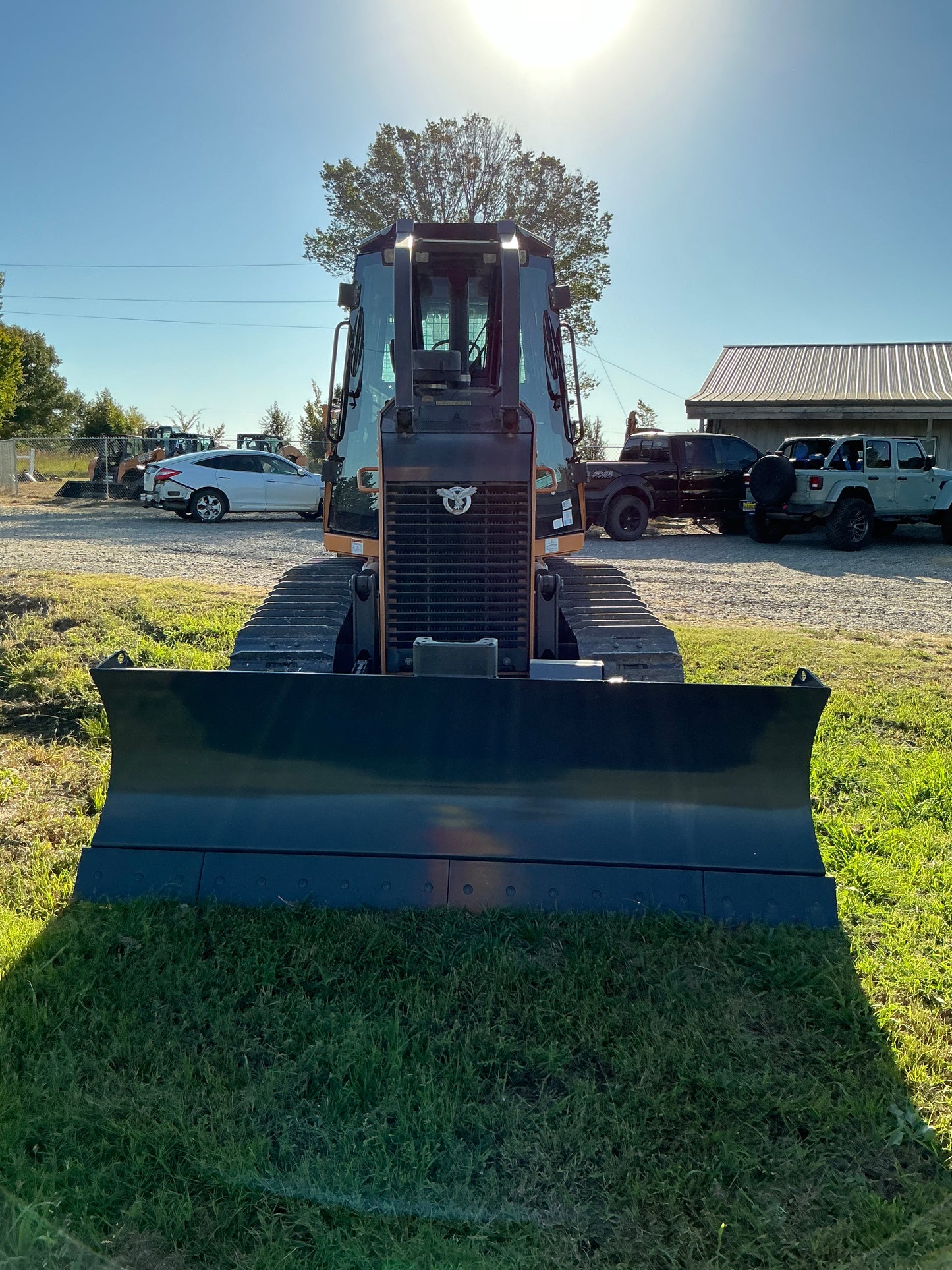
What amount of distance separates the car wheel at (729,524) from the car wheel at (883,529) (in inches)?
97.5

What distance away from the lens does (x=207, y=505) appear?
21188 mm

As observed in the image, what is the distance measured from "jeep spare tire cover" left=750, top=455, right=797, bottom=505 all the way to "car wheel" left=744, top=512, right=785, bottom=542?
0.62 metres

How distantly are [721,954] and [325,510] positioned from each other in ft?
12.4

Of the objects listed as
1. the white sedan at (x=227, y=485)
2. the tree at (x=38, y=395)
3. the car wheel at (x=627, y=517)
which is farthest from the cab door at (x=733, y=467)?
the tree at (x=38, y=395)

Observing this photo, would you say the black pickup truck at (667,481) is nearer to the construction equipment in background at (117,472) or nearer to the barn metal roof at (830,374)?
the barn metal roof at (830,374)

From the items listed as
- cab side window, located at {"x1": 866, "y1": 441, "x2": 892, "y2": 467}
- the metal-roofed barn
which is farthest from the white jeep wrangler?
the metal-roofed barn

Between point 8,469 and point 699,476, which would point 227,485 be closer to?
point 699,476

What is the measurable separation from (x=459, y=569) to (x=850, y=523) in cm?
1399

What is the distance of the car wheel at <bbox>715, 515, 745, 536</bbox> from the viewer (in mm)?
18938

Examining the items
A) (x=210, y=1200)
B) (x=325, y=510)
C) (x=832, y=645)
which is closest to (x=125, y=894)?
(x=210, y=1200)

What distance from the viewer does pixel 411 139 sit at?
27.2m

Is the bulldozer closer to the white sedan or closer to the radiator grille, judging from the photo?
the radiator grille

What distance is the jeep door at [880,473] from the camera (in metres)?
16.7

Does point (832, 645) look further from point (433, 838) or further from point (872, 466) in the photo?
point (872, 466)
